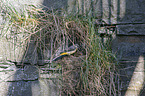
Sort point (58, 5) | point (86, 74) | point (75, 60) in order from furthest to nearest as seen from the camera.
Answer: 1. point (58, 5)
2. point (75, 60)
3. point (86, 74)

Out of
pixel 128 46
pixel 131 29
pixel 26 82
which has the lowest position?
pixel 26 82

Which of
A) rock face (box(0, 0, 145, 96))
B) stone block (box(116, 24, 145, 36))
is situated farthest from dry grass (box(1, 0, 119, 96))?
stone block (box(116, 24, 145, 36))

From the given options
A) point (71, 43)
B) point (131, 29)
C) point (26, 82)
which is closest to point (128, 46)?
point (131, 29)

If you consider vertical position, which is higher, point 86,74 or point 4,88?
point 86,74

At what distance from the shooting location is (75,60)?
204cm

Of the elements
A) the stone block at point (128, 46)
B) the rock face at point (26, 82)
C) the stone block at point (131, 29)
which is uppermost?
the stone block at point (131, 29)

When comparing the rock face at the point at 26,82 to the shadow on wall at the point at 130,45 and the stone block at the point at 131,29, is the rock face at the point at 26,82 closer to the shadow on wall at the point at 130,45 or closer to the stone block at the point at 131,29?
the shadow on wall at the point at 130,45

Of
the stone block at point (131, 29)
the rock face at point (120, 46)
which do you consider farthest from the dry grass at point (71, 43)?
the stone block at point (131, 29)

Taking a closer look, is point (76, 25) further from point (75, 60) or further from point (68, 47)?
point (75, 60)

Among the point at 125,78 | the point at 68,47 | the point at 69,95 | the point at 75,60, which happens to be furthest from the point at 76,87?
the point at 125,78

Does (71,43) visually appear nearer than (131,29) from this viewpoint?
No

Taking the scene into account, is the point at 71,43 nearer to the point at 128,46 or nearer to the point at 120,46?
the point at 120,46

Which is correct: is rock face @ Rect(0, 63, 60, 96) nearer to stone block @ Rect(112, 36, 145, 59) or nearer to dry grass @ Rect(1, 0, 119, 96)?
dry grass @ Rect(1, 0, 119, 96)

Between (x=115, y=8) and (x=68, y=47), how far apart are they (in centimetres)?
96
